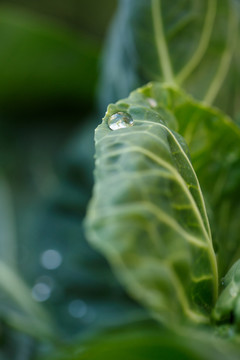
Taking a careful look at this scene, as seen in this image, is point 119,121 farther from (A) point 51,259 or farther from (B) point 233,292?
(A) point 51,259

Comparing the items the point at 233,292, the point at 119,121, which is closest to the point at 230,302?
the point at 233,292

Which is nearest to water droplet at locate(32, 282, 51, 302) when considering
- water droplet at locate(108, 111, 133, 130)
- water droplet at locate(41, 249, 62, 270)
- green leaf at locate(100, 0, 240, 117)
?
water droplet at locate(41, 249, 62, 270)

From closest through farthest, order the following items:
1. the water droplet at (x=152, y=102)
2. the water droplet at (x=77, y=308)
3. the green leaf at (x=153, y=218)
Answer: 1. the green leaf at (x=153, y=218)
2. the water droplet at (x=152, y=102)
3. the water droplet at (x=77, y=308)

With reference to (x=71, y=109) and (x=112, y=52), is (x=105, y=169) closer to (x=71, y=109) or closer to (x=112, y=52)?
(x=112, y=52)

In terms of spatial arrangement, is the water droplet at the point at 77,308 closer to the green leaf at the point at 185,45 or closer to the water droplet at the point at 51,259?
the water droplet at the point at 51,259

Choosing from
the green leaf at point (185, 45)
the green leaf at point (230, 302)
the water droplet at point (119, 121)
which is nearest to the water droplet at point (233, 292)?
the green leaf at point (230, 302)

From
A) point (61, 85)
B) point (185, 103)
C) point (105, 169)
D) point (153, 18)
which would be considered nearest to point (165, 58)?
point (153, 18)
